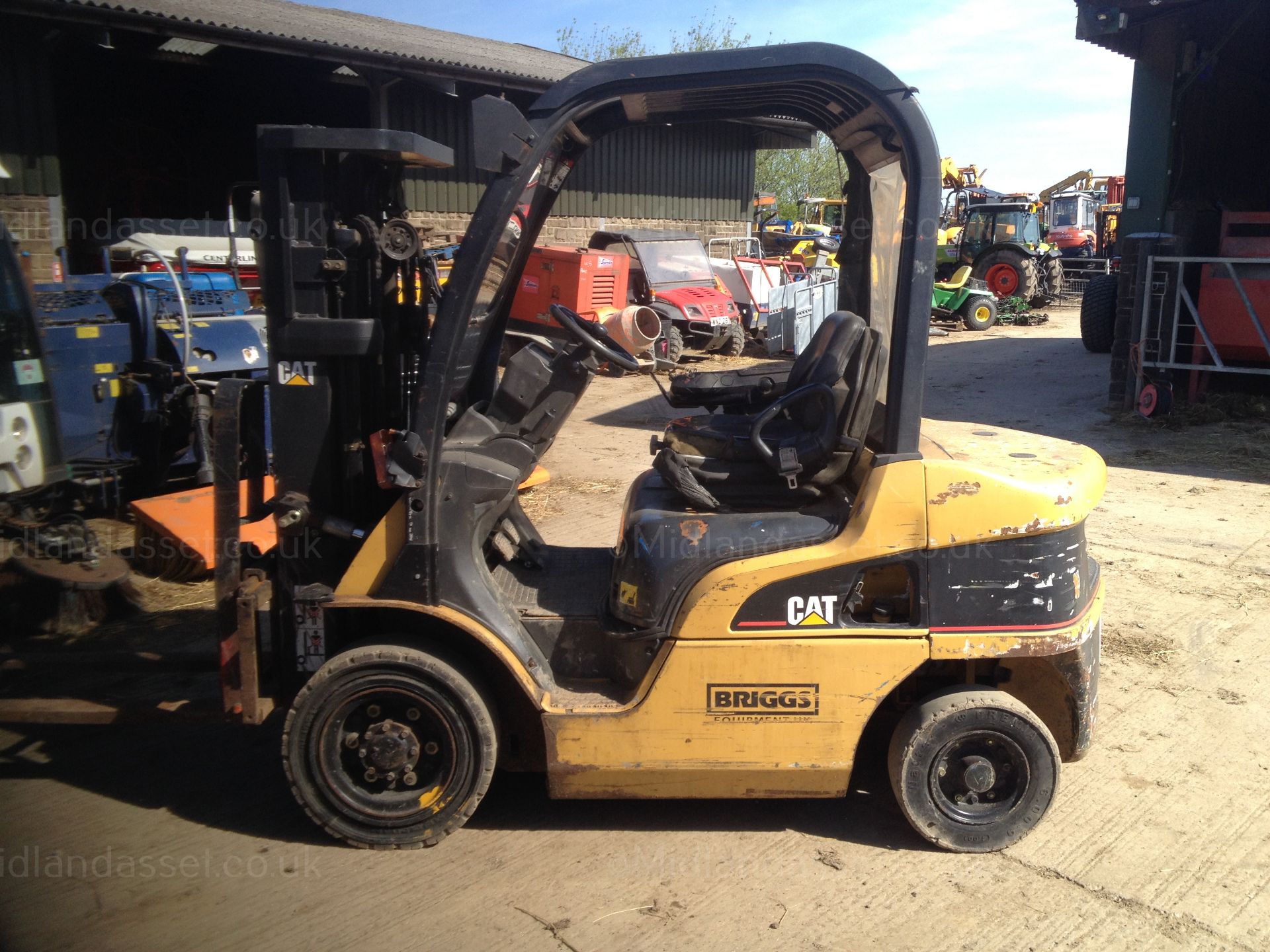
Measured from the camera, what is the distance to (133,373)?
747 centimetres

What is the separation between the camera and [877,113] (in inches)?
130

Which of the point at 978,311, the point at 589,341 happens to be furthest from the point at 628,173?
the point at 589,341

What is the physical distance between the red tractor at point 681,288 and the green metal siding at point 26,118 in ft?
26.6

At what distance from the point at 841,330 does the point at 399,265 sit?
1.62 meters

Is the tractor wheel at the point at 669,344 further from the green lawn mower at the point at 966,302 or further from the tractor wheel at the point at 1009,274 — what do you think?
the tractor wheel at the point at 1009,274

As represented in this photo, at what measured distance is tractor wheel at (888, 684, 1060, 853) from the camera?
350 cm

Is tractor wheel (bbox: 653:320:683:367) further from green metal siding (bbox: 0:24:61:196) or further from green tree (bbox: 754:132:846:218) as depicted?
green tree (bbox: 754:132:846:218)

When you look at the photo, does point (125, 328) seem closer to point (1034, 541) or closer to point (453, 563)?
point (453, 563)

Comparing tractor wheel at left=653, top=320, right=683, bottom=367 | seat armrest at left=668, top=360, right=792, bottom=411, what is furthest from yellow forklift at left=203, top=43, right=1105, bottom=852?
tractor wheel at left=653, top=320, right=683, bottom=367

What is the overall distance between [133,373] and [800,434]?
18.9ft

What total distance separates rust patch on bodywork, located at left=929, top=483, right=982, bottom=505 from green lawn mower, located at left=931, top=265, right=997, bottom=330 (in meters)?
17.5

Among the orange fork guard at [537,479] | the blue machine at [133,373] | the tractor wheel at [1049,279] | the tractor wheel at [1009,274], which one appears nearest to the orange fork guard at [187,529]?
the blue machine at [133,373]

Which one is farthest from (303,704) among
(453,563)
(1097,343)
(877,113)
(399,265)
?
(1097,343)

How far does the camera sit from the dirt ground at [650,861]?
3145 millimetres
